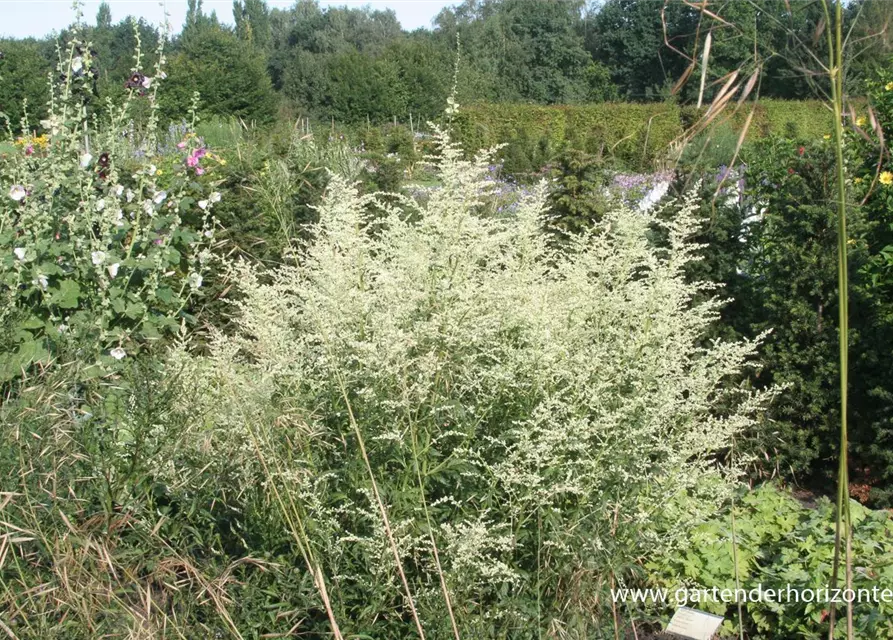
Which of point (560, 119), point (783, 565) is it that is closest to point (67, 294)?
point (783, 565)

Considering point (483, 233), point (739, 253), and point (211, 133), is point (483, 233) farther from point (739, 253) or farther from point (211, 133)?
point (211, 133)

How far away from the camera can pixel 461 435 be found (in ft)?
7.95

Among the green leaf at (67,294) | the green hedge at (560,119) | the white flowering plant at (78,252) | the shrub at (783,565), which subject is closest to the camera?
the shrub at (783,565)

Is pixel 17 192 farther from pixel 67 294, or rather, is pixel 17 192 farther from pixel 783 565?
pixel 783 565

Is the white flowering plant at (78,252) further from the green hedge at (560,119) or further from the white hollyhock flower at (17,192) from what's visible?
the green hedge at (560,119)

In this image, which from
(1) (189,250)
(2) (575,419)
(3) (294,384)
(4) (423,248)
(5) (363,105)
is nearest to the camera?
(2) (575,419)

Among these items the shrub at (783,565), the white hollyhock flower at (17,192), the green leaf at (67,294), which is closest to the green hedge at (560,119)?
the white hollyhock flower at (17,192)

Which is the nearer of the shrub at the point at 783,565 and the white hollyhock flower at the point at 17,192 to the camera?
the shrub at the point at 783,565

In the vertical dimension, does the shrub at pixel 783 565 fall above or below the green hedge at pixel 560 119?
below

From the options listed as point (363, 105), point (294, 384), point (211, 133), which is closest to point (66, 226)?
point (294, 384)

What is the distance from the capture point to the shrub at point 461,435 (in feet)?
7.54

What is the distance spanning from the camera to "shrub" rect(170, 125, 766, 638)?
7.54 feet

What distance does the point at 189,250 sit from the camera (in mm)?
5617

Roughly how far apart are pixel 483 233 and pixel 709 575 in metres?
1.35
